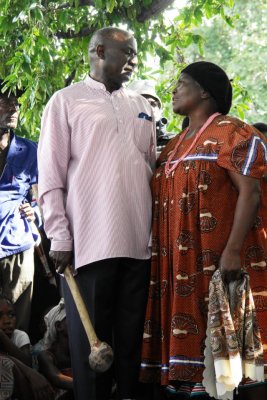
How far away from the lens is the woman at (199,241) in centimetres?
414

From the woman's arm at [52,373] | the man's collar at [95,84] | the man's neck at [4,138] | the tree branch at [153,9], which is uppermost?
the tree branch at [153,9]

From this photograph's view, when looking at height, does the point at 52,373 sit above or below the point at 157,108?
below

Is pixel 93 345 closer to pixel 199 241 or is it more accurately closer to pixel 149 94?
pixel 199 241

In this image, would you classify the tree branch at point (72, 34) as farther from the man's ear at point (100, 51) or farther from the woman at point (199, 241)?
the woman at point (199, 241)

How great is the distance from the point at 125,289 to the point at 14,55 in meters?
2.86

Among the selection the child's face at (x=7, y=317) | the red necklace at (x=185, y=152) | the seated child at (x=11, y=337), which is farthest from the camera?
the child's face at (x=7, y=317)

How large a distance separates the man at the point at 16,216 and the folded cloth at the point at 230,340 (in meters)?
1.90

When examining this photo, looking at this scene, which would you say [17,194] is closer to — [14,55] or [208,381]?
[14,55]

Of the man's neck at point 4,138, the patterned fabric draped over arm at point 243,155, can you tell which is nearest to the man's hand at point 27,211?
the man's neck at point 4,138

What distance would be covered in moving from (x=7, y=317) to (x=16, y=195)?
0.83 meters

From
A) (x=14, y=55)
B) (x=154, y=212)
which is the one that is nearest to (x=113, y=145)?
(x=154, y=212)

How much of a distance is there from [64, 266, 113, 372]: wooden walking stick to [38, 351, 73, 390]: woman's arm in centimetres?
141

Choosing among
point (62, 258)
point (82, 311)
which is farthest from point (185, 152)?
point (82, 311)

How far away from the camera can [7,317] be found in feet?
18.0
